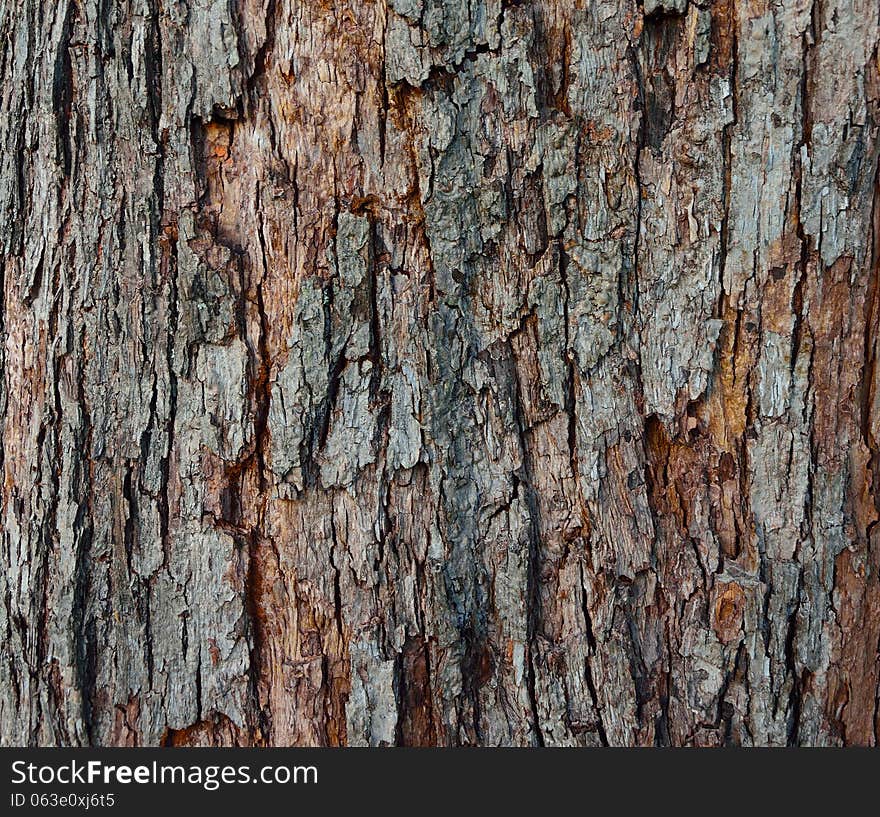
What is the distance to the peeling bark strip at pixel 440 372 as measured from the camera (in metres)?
1.41

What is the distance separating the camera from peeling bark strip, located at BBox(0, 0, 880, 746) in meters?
1.41

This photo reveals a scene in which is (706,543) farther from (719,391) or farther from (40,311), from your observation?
(40,311)

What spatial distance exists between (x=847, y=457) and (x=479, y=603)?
29.7 inches

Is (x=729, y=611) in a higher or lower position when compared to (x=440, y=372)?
lower

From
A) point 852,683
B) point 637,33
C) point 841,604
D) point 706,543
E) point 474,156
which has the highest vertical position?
point 637,33

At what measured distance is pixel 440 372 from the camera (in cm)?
145

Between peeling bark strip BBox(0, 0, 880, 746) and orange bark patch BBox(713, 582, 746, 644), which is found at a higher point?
peeling bark strip BBox(0, 0, 880, 746)

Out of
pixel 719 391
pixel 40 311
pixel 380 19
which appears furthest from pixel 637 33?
pixel 40 311

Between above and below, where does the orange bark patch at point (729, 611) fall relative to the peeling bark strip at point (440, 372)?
below

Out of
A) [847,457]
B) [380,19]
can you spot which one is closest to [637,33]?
[380,19]

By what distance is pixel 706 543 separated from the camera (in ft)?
4.80

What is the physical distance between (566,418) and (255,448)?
1.98ft

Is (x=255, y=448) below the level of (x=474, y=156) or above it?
below

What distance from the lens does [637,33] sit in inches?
55.3
